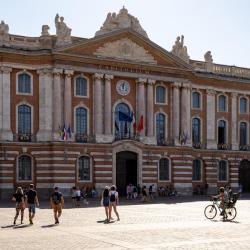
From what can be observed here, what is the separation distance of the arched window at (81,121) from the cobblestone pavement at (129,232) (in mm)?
20219

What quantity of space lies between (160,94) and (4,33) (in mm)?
17379

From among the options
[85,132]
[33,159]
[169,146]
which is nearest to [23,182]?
[33,159]

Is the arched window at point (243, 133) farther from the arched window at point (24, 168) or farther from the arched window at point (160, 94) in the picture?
the arched window at point (24, 168)

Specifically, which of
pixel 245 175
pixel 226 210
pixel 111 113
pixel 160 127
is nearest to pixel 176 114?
pixel 160 127

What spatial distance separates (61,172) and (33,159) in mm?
2898

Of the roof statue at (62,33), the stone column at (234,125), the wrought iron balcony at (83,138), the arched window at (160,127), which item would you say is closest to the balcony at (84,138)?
the wrought iron balcony at (83,138)

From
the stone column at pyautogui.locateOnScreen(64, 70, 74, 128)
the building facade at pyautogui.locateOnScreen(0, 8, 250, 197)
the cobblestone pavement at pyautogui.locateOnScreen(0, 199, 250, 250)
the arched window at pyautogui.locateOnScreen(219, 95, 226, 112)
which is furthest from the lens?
the arched window at pyautogui.locateOnScreen(219, 95, 226, 112)

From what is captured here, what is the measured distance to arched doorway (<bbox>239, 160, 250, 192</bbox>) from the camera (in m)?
70.5

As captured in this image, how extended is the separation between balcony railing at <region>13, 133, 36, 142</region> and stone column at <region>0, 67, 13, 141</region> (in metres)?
0.50

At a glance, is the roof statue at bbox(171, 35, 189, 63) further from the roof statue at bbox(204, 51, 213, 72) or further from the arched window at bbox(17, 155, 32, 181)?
the arched window at bbox(17, 155, 32, 181)

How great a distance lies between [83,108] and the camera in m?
58.8

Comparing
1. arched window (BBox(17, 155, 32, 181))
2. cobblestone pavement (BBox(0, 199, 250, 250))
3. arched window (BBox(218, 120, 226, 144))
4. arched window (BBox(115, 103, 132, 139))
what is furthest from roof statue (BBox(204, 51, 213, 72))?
cobblestone pavement (BBox(0, 199, 250, 250))

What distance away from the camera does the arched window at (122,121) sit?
59.9 metres

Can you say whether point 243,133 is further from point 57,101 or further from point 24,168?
point 24,168
